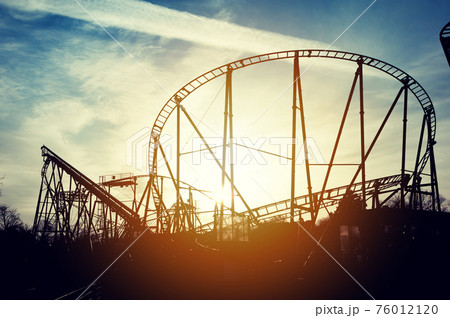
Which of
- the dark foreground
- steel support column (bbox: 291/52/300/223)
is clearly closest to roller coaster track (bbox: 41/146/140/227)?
the dark foreground

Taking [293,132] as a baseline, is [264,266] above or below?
below

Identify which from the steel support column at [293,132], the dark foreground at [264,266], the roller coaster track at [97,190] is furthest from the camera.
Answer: the roller coaster track at [97,190]

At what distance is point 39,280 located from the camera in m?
11.5

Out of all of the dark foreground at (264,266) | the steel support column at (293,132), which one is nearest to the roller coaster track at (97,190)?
the dark foreground at (264,266)

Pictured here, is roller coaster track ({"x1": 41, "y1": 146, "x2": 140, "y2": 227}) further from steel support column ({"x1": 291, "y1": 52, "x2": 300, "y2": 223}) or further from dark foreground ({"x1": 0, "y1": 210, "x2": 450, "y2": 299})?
steel support column ({"x1": 291, "y1": 52, "x2": 300, "y2": 223})

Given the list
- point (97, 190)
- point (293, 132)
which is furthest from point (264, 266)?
point (97, 190)

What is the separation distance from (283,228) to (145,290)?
649 cm

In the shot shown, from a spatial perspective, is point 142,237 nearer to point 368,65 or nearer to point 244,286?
point 244,286

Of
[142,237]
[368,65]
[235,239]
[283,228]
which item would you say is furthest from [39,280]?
[368,65]

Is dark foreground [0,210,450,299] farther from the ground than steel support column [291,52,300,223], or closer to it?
closer to it

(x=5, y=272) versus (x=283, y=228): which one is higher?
(x=283, y=228)

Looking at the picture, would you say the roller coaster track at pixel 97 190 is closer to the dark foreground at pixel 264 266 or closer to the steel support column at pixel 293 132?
the dark foreground at pixel 264 266

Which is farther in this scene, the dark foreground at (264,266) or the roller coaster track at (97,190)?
the roller coaster track at (97,190)

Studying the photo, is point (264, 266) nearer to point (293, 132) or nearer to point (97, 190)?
point (293, 132)
